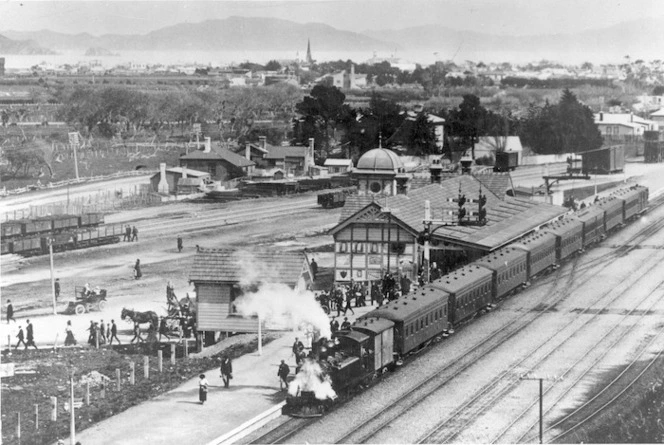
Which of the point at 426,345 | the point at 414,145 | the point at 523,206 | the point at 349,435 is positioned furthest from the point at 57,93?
the point at 349,435

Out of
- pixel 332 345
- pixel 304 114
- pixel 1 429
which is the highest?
pixel 304 114

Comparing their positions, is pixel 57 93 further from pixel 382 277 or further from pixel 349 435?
pixel 349 435

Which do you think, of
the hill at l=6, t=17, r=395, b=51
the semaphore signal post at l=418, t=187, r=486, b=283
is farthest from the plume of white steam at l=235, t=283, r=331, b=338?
the hill at l=6, t=17, r=395, b=51

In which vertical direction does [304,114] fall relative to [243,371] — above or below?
above

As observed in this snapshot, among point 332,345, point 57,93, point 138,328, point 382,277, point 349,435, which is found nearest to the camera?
point 349,435

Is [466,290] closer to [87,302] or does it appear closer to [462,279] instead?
[462,279]

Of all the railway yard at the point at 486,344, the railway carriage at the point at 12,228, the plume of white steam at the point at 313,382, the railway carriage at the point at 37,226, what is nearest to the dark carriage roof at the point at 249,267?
the railway yard at the point at 486,344

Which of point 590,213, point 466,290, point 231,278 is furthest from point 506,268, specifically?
point 590,213
